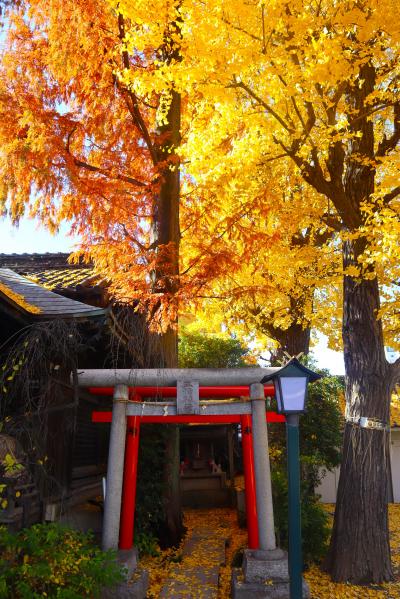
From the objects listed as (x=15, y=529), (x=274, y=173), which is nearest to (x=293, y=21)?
(x=274, y=173)

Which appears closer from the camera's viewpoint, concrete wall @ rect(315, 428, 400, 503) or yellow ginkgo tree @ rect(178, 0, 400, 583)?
yellow ginkgo tree @ rect(178, 0, 400, 583)

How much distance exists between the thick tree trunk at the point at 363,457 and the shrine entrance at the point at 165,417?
1.90 m

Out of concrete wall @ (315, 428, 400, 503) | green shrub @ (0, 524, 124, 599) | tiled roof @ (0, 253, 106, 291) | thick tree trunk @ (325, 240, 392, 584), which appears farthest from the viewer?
concrete wall @ (315, 428, 400, 503)

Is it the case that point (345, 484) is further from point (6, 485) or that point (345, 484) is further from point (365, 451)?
point (6, 485)

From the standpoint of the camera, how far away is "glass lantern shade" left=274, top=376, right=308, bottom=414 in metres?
5.41

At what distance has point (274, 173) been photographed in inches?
505

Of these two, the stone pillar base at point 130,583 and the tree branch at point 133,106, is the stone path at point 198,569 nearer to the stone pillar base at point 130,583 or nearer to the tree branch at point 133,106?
the stone pillar base at point 130,583

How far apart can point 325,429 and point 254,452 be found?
5506mm

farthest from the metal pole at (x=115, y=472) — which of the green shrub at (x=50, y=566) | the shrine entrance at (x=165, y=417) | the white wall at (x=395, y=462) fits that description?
the white wall at (x=395, y=462)

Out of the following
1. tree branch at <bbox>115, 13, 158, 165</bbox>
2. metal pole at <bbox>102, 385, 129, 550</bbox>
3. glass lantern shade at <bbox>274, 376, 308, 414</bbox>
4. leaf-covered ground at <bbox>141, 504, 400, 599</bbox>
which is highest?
tree branch at <bbox>115, 13, 158, 165</bbox>

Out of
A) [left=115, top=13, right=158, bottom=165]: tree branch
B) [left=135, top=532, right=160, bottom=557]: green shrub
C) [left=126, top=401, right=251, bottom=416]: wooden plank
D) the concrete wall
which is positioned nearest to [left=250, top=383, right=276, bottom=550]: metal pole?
[left=126, top=401, right=251, bottom=416]: wooden plank

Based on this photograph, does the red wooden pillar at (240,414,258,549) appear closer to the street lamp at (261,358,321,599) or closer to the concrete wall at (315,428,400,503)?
the street lamp at (261,358,321,599)

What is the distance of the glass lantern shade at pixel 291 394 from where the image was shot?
5.41 metres

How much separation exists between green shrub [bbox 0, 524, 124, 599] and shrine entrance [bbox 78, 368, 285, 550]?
1599 mm
